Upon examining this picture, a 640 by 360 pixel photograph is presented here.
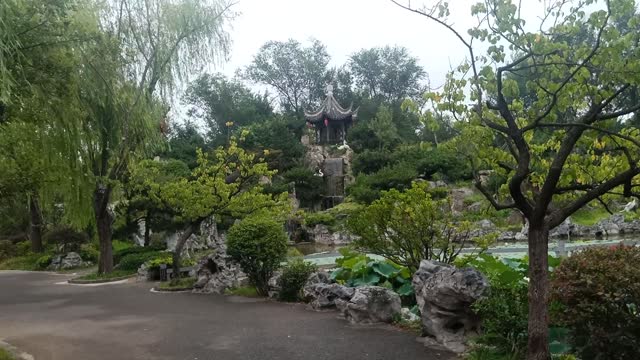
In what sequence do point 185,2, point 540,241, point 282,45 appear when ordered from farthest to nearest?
point 282,45
point 185,2
point 540,241

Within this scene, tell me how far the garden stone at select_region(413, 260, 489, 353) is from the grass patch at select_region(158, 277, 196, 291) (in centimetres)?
777

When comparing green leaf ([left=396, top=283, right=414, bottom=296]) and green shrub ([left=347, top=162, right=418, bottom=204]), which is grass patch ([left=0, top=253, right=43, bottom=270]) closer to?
green shrub ([left=347, top=162, right=418, bottom=204])

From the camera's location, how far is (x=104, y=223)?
→ 16812 millimetres

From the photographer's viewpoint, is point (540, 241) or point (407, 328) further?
point (407, 328)

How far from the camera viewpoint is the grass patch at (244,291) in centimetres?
1144

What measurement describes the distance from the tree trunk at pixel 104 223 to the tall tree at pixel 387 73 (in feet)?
128

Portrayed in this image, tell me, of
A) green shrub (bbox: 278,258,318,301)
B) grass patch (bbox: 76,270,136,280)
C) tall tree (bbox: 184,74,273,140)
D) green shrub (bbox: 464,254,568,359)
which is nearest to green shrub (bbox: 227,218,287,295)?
green shrub (bbox: 278,258,318,301)

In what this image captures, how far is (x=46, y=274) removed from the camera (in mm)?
20359

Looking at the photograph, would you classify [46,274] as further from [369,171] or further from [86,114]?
[369,171]

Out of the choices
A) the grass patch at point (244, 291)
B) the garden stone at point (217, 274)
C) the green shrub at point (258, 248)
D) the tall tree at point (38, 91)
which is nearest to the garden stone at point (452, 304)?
the green shrub at point (258, 248)

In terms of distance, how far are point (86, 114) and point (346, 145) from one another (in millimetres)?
32096

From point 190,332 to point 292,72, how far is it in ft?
162

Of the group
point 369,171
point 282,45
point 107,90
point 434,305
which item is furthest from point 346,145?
point 434,305

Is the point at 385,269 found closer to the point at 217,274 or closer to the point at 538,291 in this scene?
Answer: the point at 217,274
